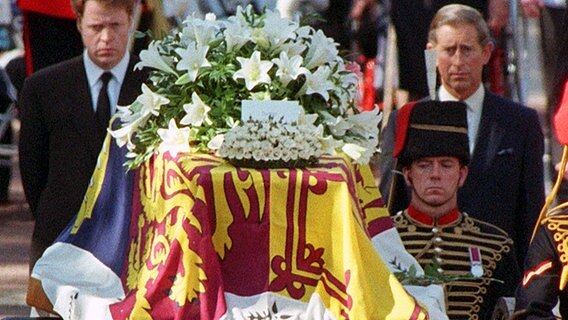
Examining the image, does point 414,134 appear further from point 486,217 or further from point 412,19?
point 412,19

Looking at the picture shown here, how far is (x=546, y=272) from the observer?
7242mm

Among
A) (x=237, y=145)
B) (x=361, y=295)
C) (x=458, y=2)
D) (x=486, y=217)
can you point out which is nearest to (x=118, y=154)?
(x=237, y=145)

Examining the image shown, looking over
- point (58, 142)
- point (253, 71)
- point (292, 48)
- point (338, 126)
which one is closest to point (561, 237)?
point (338, 126)

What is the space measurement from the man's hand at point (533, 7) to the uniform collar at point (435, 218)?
4604 millimetres

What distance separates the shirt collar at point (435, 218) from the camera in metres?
8.13

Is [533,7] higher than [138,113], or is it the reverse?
[533,7]

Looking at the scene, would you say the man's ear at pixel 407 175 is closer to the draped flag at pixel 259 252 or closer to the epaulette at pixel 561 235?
the epaulette at pixel 561 235

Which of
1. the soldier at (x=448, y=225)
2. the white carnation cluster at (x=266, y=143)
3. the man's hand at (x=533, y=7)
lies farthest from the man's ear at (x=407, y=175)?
the man's hand at (x=533, y=7)

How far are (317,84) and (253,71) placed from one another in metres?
0.24

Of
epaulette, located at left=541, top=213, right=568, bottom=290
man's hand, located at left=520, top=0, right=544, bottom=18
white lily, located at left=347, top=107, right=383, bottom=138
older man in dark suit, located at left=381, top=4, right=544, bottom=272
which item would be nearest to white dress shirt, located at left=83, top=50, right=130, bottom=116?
older man in dark suit, located at left=381, top=4, right=544, bottom=272

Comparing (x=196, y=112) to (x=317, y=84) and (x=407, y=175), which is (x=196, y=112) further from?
(x=407, y=175)

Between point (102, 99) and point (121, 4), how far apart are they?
17.8 inches

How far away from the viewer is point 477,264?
26.1 feet

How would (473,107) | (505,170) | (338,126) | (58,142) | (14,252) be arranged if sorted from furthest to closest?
→ (14,252) < (473,107) < (505,170) < (58,142) < (338,126)
